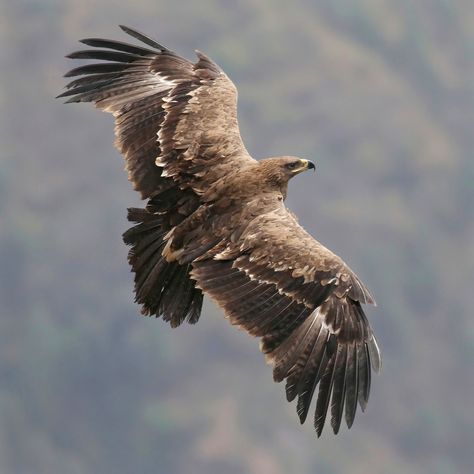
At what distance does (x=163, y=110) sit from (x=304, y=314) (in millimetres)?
3927

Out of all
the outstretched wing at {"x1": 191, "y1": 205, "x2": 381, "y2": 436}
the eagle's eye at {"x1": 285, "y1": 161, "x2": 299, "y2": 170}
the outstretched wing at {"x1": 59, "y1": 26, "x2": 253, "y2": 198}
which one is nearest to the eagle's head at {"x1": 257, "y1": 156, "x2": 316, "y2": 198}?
the eagle's eye at {"x1": 285, "y1": 161, "x2": 299, "y2": 170}

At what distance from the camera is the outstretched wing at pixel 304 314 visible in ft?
45.2

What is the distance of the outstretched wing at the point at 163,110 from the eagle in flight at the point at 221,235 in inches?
0.6

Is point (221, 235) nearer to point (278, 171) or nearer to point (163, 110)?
point (278, 171)

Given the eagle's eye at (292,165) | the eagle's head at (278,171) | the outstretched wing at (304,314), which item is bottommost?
the outstretched wing at (304,314)

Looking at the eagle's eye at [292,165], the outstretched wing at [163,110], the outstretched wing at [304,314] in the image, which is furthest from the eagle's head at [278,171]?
the outstretched wing at [304,314]

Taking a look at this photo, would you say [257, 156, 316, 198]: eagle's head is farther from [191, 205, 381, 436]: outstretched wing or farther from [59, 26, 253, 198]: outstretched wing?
[191, 205, 381, 436]: outstretched wing

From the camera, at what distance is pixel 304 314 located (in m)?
14.0

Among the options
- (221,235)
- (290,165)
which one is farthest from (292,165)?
(221,235)

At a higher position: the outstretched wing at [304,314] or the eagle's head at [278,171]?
the eagle's head at [278,171]

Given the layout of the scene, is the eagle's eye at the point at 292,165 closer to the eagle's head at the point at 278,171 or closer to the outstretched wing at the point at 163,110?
the eagle's head at the point at 278,171

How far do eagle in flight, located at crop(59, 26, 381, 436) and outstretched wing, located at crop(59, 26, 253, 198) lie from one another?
0.02 metres

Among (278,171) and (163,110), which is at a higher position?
(163,110)

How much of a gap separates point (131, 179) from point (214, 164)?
1.09 metres
